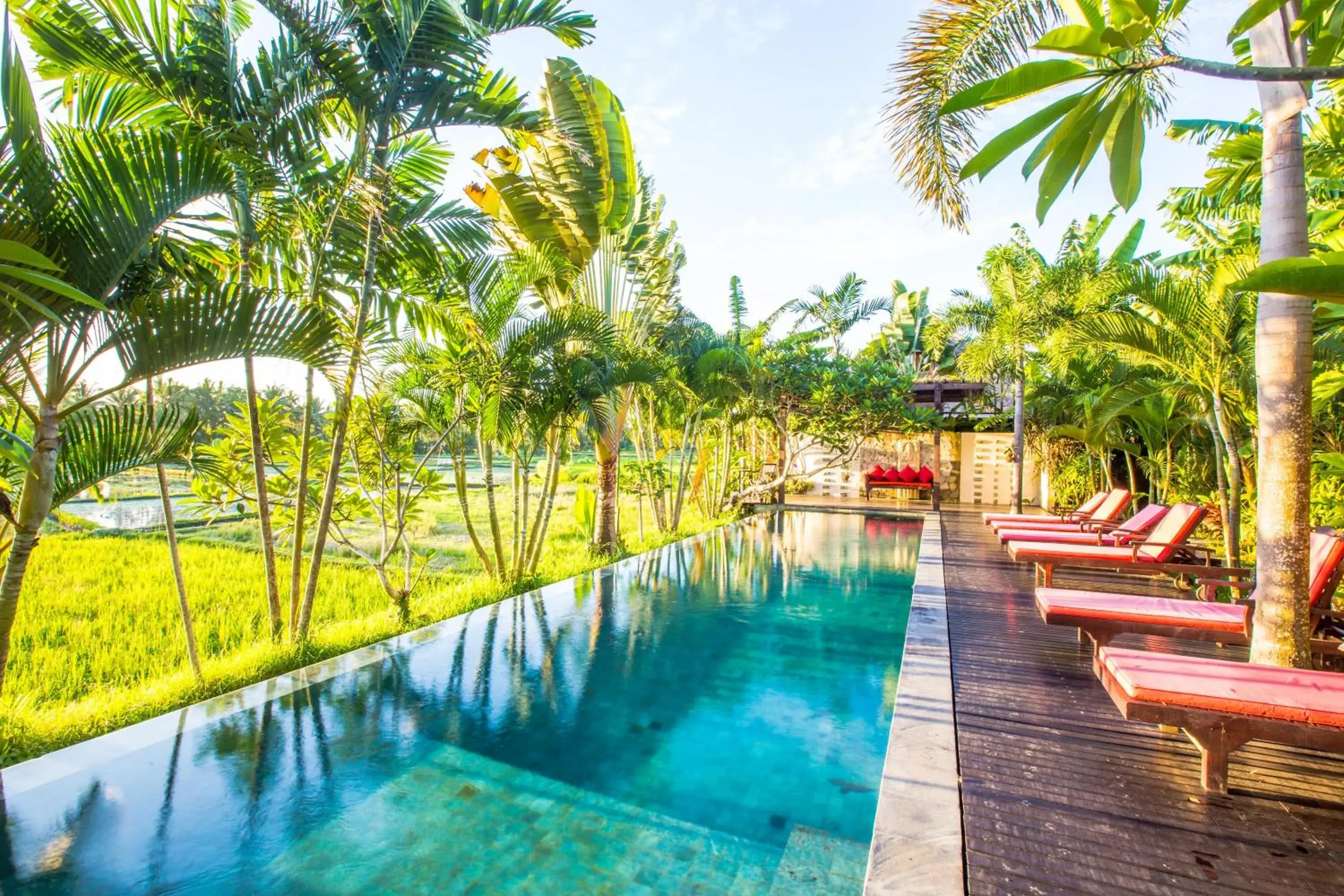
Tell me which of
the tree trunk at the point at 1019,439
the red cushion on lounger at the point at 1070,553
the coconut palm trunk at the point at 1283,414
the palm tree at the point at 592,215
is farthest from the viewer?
the tree trunk at the point at 1019,439

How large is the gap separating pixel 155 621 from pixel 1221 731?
878 cm

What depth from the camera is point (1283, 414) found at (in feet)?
10.1

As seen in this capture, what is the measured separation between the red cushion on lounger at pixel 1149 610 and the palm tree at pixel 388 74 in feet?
15.9

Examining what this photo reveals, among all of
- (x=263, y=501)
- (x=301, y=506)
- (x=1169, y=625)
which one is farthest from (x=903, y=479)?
(x=263, y=501)

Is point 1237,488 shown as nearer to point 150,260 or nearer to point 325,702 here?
point 325,702

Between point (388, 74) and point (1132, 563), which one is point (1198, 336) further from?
point (388, 74)

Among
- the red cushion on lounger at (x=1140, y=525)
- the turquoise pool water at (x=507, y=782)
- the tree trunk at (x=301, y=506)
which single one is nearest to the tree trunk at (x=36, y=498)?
the turquoise pool water at (x=507, y=782)

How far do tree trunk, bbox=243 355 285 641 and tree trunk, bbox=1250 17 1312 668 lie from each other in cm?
568

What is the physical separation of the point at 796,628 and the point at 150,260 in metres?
5.52

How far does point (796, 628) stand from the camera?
618 centimetres

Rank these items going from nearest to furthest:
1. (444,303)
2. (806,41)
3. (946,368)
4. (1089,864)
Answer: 1. (1089,864)
2. (444,303)
3. (806,41)
4. (946,368)

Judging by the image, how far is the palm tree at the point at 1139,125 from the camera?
65.8 inches

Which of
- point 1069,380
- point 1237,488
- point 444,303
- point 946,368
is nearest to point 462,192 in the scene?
point 444,303

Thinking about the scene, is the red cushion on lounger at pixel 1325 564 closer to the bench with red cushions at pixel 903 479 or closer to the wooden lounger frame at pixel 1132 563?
the wooden lounger frame at pixel 1132 563
